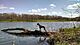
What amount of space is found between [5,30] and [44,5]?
3.18 ft

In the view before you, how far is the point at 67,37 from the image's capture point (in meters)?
4.32

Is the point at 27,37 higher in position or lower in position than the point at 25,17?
lower

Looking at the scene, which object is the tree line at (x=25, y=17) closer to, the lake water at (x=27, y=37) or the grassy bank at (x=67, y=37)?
the lake water at (x=27, y=37)

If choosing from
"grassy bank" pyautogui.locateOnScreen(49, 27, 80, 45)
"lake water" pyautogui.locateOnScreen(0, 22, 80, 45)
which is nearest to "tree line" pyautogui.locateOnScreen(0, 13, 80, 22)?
"lake water" pyautogui.locateOnScreen(0, 22, 80, 45)

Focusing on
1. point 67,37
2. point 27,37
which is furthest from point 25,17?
point 67,37

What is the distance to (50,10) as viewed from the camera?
432 centimetres

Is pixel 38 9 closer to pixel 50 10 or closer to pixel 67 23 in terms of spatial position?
pixel 50 10

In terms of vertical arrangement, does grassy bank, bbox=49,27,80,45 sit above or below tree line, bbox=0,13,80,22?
below

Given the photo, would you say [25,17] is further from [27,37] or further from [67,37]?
[67,37]

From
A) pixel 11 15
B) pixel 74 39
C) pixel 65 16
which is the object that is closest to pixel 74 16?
pixel 65 16

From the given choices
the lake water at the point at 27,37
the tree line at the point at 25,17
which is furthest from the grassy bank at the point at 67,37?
the tree line at the point at 25,17

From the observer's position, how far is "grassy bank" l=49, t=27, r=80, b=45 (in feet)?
13.8

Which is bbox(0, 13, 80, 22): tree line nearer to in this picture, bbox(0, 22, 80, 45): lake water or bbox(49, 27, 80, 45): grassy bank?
bbox(0, 22, 80, 45): lake water

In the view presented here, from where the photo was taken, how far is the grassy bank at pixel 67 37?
4203 millimetres
